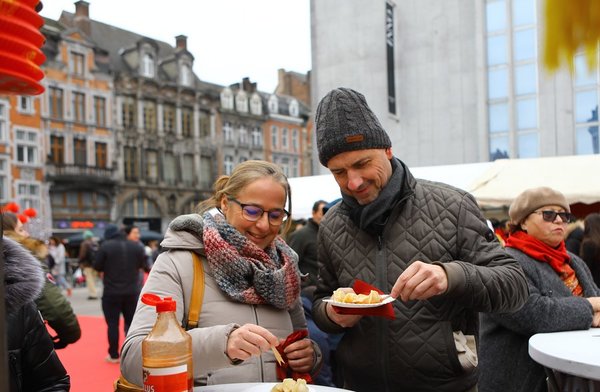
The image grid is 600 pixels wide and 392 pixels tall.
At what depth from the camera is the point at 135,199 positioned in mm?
38625

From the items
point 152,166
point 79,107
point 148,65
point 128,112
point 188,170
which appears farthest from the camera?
point 188,170

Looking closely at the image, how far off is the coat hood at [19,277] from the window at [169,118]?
132ft

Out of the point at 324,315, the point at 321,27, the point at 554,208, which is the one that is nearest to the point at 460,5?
the point at 321,27

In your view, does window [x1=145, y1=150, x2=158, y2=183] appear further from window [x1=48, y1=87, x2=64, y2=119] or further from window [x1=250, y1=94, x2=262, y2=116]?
window [x1=250, y1=94, x2=262, y2=116]

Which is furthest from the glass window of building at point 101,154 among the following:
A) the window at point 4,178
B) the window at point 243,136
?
the window at point 243,136

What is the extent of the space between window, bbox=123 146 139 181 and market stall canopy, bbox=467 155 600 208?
110 feet

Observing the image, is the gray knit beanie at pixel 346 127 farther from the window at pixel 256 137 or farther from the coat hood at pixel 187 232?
the window at pixel 256 137

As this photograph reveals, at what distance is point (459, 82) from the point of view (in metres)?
19.0

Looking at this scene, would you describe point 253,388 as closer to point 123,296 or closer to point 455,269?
point 455,269

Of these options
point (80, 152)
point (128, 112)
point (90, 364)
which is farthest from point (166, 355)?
point (128, 112)

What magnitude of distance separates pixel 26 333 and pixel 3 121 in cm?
3396

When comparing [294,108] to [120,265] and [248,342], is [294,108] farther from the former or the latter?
[248,342]

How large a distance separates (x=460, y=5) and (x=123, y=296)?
51.5 ft

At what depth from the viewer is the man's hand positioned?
5.64 ft
